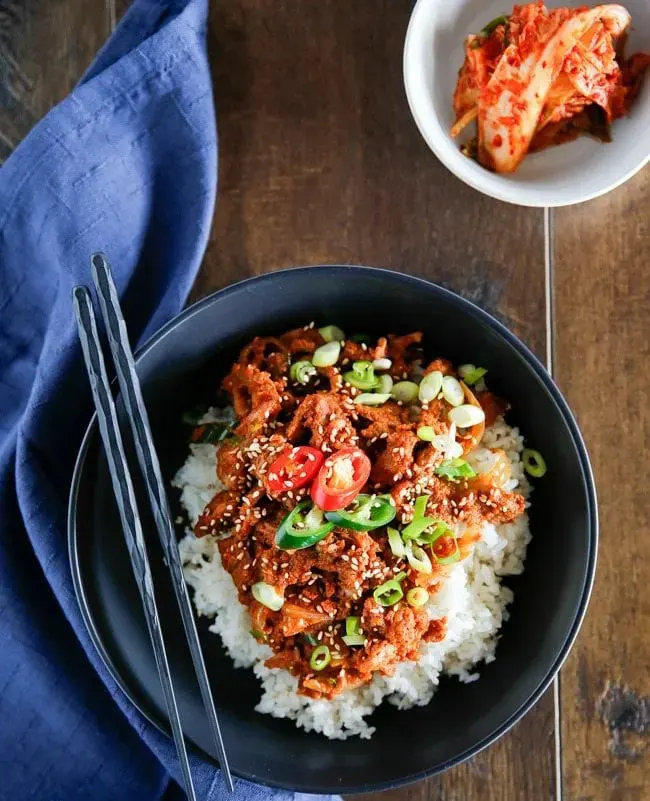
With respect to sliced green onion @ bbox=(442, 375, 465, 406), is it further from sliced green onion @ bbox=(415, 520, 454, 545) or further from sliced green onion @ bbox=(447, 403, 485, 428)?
sliced green onion @ bbox=(415, 520, 454, 545)

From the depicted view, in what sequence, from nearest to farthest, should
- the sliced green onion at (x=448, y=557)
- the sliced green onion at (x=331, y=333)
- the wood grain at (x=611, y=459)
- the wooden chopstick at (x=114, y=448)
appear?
the wooden chopstick at (x=114, y=448) < the sliced green onion at (x=448, y=557) < the sliced green onion at (x=331, y=333) < the wood grain at (x=611, y=459)

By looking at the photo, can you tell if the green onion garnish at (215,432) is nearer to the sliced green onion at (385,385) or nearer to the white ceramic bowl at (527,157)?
the sliced green onion at (385,385)

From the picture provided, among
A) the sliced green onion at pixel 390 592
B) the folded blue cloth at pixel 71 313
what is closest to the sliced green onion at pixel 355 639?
the sliced green onion at pixel 390 592

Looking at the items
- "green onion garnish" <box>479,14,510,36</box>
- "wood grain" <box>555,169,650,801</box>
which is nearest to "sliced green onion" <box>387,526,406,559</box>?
"wood grain" <box>555,169,650,801</box>

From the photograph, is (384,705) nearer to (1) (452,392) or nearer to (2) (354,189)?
(1) (452,392)

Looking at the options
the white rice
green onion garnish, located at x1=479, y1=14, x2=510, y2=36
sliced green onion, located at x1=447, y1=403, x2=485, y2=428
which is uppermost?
green onion garnish, located at x1=479, y1=14, x2=510, y2=36

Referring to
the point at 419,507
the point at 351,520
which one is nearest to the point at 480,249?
the point at 419,507
